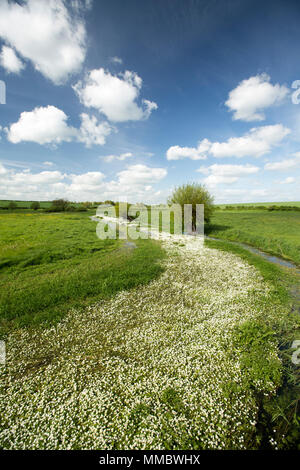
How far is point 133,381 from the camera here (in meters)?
5.54

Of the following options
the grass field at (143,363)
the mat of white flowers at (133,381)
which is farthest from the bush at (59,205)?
the mat of white flowers at (133,381)

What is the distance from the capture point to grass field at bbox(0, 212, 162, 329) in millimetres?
9053

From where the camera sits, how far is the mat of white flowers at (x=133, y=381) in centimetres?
430

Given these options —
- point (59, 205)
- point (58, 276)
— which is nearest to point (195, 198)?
point (58, 276)

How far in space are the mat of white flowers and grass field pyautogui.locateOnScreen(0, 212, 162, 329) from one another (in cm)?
128

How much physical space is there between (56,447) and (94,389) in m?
1.33

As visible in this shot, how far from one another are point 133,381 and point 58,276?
976 centimetres

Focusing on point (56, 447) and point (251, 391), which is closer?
point (56, 447)

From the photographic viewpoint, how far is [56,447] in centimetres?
407

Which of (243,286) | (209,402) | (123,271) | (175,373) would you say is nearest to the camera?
(209,402)

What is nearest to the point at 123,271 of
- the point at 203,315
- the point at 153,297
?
the point at 153,297
